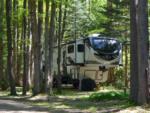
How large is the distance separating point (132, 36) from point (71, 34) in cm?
2665

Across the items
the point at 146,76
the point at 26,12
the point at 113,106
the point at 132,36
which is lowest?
the point at 113,106

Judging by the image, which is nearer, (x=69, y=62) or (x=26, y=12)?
(x=26, y=12)

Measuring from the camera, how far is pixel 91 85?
106ft

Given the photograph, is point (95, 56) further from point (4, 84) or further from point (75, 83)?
point (4, 84)

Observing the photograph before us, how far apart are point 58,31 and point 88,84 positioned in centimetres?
428

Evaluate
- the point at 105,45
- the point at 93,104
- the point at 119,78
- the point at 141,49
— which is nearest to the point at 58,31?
the point at 105,45

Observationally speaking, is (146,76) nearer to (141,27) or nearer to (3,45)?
(141,27)

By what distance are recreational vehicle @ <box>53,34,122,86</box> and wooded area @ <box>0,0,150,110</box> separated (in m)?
1.24

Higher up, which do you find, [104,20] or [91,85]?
[104,20]

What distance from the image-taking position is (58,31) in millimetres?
31453

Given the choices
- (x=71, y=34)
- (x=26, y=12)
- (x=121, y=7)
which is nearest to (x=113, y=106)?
(x=26, y=12)

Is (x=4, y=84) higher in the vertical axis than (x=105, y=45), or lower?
lower

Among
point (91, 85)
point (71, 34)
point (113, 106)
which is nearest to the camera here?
point (113, 106)

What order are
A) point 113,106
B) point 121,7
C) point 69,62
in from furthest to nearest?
1. point 121,7
2. point 69,62
3. point 113,106
